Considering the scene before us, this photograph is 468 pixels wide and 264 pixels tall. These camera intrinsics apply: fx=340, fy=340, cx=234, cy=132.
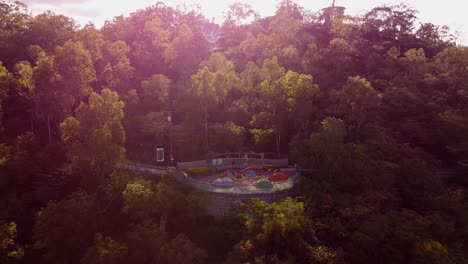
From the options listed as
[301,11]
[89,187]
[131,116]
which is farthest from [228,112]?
[301,11]

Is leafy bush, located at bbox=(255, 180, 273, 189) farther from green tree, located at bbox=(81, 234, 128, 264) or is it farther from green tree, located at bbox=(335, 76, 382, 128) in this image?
green tree, located at bbox=(335, 76, 382, 128)

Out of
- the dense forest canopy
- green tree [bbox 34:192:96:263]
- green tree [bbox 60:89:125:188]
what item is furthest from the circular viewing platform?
green tree [bbox 34:192:96:263]

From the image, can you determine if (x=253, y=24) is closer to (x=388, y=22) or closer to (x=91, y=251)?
(x=388, y=22)

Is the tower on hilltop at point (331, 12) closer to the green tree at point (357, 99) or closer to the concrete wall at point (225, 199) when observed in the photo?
the green tree at point (357, 99)

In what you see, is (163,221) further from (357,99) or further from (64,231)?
(357,99)

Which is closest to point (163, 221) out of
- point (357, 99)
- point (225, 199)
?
point (225, 199)
